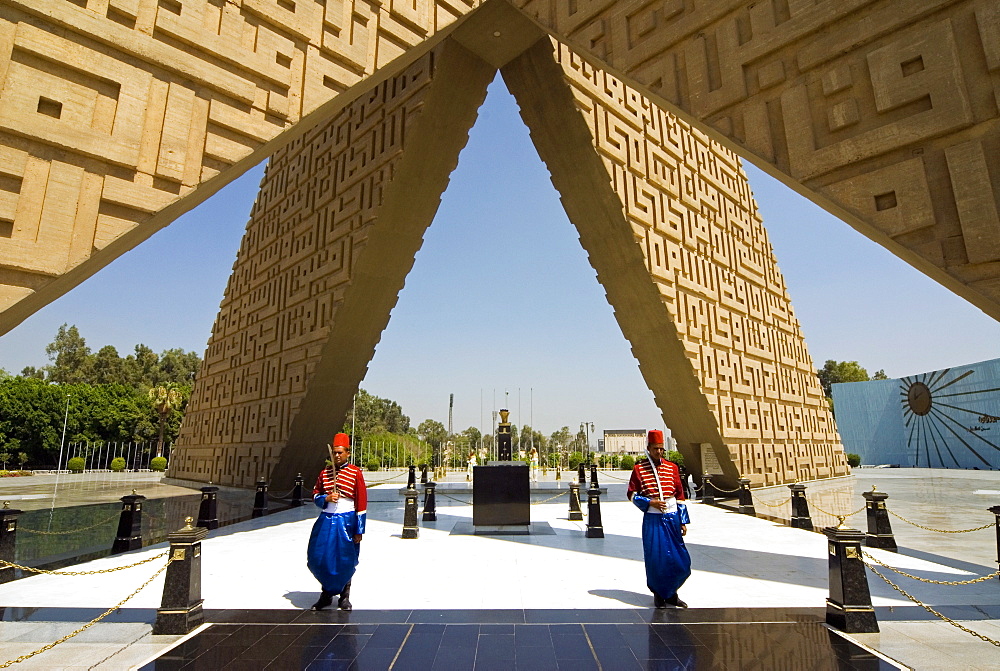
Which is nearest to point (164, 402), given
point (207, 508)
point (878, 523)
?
point (207, 508)

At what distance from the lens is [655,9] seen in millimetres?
7297

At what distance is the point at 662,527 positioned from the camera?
478 centimetres

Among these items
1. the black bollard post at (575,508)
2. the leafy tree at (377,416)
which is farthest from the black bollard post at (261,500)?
the leafy tree at (377,416)

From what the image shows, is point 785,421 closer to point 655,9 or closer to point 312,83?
point 655,9

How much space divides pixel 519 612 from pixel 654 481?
5.49 feet

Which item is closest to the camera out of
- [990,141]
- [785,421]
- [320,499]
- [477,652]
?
[477,652]

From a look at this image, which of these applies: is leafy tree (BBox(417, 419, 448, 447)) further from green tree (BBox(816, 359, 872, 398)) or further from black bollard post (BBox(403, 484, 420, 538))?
black bollard post (BBox(403, 484, 420, 538))

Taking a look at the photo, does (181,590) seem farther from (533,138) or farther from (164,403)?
(164,403)

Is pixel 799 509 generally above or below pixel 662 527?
below

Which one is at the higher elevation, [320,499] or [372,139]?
[372,139]

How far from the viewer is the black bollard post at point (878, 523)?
6973mm

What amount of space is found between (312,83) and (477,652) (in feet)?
21.8

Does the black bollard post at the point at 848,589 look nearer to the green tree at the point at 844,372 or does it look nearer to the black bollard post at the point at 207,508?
the black bollard post at the point at 207,508

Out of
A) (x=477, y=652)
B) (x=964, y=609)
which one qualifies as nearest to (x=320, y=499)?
(x=477, y=652)
